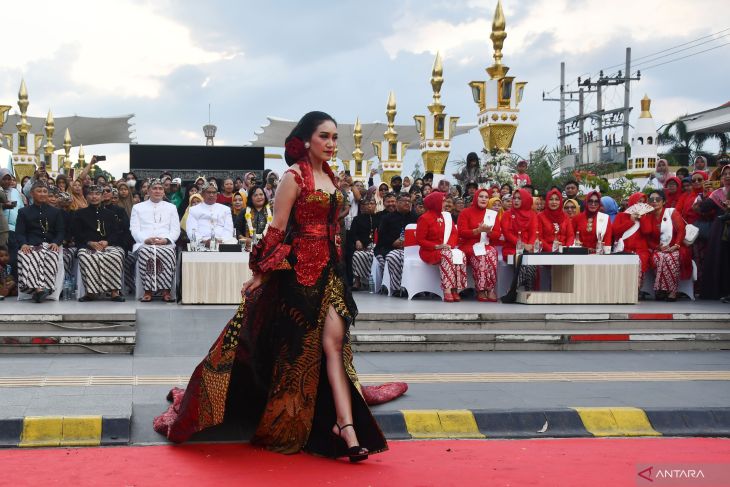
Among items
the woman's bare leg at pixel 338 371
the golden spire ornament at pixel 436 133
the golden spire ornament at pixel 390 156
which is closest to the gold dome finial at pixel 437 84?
the golden spire ornament at pixel 436 133

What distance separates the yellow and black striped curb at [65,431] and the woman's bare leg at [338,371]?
4.45 ft

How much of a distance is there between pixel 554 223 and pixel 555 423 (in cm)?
742

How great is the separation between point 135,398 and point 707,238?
31.6ft

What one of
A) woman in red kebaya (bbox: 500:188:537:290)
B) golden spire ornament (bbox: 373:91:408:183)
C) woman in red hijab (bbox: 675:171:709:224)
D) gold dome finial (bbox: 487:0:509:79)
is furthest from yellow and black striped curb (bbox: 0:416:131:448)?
golden spire ornament (bbox: 373:91:408:183)

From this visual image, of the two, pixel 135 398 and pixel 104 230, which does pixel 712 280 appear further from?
pixel 135 398

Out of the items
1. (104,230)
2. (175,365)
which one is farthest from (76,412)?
(104,230)

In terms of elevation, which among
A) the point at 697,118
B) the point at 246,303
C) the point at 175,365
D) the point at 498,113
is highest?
the point at 697,118

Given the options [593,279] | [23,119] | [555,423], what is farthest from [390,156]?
[555,423]

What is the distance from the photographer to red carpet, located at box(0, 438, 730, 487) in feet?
15.7

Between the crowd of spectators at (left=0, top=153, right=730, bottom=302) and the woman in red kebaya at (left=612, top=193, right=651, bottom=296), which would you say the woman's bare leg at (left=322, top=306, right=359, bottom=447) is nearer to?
the crowd of spectators at (left=0, top=153, right=730, bottom=302)

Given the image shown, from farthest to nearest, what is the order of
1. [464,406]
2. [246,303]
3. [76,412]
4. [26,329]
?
[26,329] → [464,406] → [76,412] → [246,303]

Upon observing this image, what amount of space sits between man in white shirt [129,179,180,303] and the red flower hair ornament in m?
6.46

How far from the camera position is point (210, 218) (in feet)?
42.1

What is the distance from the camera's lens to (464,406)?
21.9 ft
